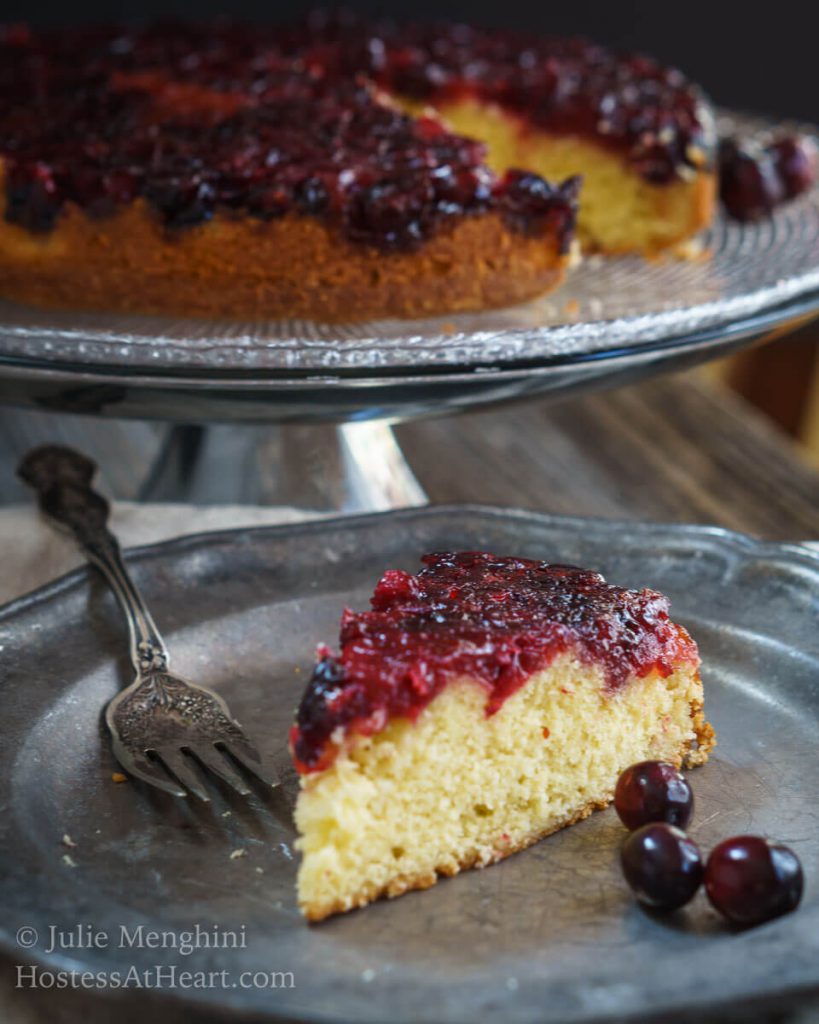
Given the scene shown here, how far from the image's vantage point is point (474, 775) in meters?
1.13

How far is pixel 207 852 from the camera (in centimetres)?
108

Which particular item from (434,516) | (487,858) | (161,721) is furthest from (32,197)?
(487,858)

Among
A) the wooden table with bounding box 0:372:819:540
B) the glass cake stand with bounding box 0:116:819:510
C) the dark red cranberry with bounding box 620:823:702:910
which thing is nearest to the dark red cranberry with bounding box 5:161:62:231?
the glass cake stand with bounding box 0:116:819:510

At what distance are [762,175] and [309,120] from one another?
2.63 ft

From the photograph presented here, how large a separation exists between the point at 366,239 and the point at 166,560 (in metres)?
0.59

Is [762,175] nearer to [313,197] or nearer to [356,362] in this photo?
[313,197]

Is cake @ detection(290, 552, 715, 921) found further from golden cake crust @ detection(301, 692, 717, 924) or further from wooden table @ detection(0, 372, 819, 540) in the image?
wooden table @ detection(0, 372, 819, 540)

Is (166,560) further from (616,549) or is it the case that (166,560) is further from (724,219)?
(724,219)

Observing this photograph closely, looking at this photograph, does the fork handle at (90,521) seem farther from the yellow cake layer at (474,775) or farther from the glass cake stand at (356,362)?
the yellow cake layer at (474,775)

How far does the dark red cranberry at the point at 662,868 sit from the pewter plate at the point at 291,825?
2 centimetres

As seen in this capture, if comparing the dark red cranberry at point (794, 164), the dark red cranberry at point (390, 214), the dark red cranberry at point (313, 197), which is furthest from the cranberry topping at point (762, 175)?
the dark red cranberry at point (313, 197)

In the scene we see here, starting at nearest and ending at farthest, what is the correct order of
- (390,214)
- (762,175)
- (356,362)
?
1. (356,362)
2. (390,214)
3. (762,175)

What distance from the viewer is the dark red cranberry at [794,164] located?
2359 mm

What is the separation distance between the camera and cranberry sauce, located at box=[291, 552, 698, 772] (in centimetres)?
105
